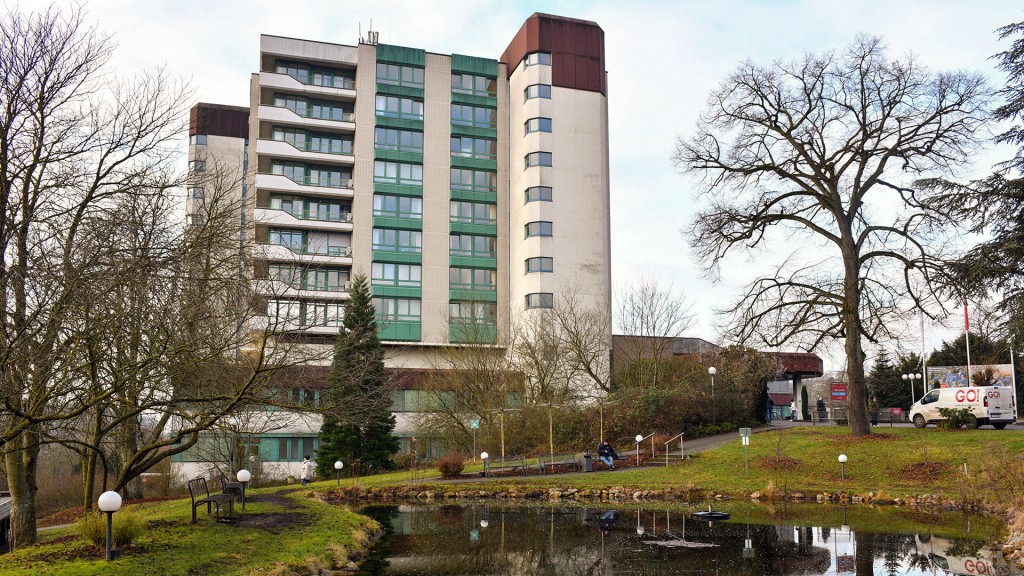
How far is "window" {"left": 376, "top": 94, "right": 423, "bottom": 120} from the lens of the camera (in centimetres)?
6297

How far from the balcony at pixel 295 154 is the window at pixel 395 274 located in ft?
26.7

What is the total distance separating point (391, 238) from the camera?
61781mm

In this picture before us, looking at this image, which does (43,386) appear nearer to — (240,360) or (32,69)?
(32,69)

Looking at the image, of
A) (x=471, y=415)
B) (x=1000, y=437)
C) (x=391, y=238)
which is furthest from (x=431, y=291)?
(x=1000, y=437)

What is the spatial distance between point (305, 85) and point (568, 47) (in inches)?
777

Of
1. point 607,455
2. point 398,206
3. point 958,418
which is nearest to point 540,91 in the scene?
point 398,206

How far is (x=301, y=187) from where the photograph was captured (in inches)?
2399

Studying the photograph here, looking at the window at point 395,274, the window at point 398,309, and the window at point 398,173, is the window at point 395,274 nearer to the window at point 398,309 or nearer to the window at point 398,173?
the window at point 398,309

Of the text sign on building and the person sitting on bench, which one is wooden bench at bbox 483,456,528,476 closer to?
the person sitting on bench

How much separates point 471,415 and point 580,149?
2629cm

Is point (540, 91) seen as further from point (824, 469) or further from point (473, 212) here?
point (824, 469)

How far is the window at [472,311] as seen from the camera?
51.9m

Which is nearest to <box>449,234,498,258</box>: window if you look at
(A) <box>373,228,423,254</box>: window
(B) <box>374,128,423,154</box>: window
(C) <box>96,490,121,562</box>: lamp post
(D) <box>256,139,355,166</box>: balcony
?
(A) <box>373,228,423,254</box>: window

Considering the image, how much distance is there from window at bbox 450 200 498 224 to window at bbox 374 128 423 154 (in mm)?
5056
